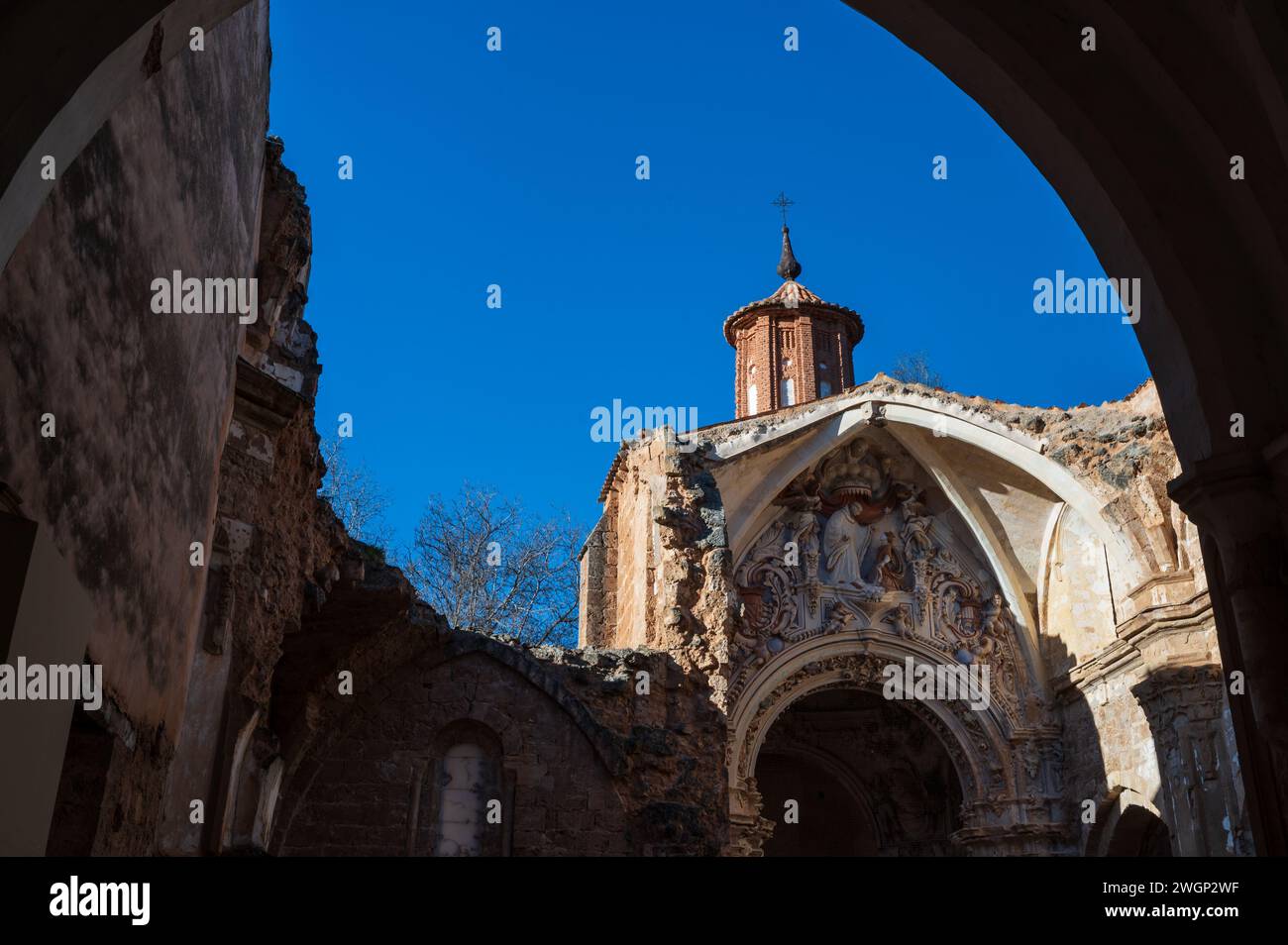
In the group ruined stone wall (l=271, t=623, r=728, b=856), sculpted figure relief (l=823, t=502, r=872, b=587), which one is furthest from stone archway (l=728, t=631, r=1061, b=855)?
ruined stone wall (l=271, t=623, r=728, b=856)

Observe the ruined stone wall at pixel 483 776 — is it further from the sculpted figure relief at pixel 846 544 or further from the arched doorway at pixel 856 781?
the arched doorway at pixel 856 781

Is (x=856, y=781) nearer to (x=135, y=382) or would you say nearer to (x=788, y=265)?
(x=788, y=265)

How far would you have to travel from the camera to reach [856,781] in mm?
20984

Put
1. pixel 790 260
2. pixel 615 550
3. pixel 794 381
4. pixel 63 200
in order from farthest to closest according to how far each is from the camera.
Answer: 1. pixel 790 260
2. pixel 794 381
3. pixel 615 550
4. pixel 63 200

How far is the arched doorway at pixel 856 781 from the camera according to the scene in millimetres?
20062

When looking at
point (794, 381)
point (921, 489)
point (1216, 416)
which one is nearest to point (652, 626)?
point (921, 489)

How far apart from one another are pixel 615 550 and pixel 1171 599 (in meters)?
8.67

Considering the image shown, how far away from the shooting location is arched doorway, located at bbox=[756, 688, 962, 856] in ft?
65.8

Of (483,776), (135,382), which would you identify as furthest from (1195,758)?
(135,382)

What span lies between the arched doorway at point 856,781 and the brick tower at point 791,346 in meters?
7.36

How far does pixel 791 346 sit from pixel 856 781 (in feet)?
32.8

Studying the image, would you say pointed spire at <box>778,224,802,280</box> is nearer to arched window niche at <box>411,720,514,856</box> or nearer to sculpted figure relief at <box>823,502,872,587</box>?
sculpted figure relief at <box>823,502,872,587</box>
